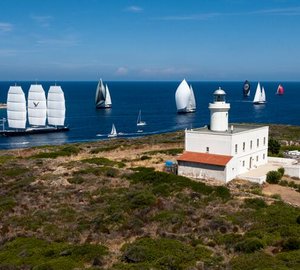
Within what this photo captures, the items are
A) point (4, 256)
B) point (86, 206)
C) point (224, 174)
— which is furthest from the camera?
point (224, 174)

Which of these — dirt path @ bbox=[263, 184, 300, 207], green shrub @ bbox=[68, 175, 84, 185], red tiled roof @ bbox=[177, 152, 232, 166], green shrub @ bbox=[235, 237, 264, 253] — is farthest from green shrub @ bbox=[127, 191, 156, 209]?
dirt path @ bbox=[263, 184, 300, 207]

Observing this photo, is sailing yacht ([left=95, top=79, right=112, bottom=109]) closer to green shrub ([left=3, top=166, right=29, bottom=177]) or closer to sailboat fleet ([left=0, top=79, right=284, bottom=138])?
sailboat fleet ([left=0, top=79, right=284, bottom=138])

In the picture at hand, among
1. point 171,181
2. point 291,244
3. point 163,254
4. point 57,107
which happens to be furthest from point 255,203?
point 57,107

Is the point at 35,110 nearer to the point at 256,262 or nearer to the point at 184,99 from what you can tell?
the point at 184,99

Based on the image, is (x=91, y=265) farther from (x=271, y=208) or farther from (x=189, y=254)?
(x=271, y=208)

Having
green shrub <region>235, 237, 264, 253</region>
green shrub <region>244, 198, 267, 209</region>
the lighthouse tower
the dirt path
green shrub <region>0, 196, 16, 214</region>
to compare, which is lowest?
green shrub <region>0, 196, 16, 214</region>

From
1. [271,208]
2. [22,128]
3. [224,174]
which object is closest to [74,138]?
[22,128]
